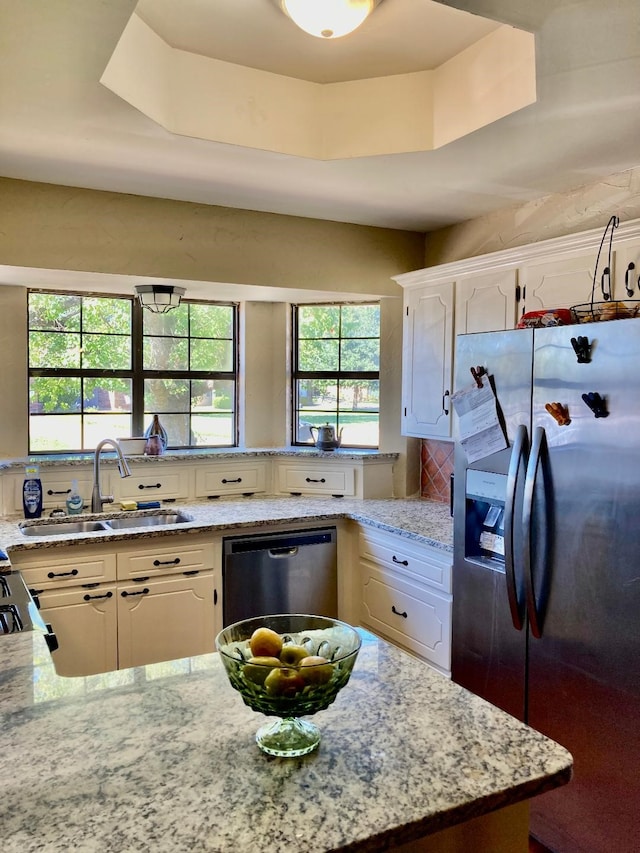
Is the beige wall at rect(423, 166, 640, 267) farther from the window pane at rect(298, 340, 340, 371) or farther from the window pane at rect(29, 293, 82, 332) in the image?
the window pane at rect(29, 293, 82, 332)

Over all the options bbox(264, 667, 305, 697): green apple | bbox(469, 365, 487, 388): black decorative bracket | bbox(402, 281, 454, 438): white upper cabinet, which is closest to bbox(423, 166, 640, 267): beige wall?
bbox(402, 281, 454, 438): white upper cabinet

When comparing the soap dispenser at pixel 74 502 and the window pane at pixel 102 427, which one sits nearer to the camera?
the soap dispenser at pixel 74 502

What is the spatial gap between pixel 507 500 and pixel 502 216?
170cm

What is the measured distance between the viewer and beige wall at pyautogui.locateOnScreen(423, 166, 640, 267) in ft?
8.75

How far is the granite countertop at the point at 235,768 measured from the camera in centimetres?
90

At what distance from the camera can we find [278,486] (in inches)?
155

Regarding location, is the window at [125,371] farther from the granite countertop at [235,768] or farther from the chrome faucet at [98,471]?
the granite countertop at [235,768]

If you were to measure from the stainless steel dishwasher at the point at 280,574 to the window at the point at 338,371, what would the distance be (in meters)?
0.86

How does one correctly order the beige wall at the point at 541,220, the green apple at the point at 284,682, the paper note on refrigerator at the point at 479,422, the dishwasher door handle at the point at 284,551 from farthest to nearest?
1. the dishwasher door handle at the point at 284,551
2. the beige wall at the point at 541,220
3. the paper note on refrigerator at the point at 479,422
4. the green apple at the point at 284,682

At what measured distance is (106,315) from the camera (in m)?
3.70

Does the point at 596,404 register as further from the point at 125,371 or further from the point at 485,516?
the point at 125,371

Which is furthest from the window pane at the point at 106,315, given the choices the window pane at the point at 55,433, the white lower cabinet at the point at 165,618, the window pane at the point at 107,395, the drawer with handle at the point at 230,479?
the white lower cabinet at the point at 165,618

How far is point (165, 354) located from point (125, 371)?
26 cm

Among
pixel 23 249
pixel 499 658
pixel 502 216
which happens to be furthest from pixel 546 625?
pixel 23 249
